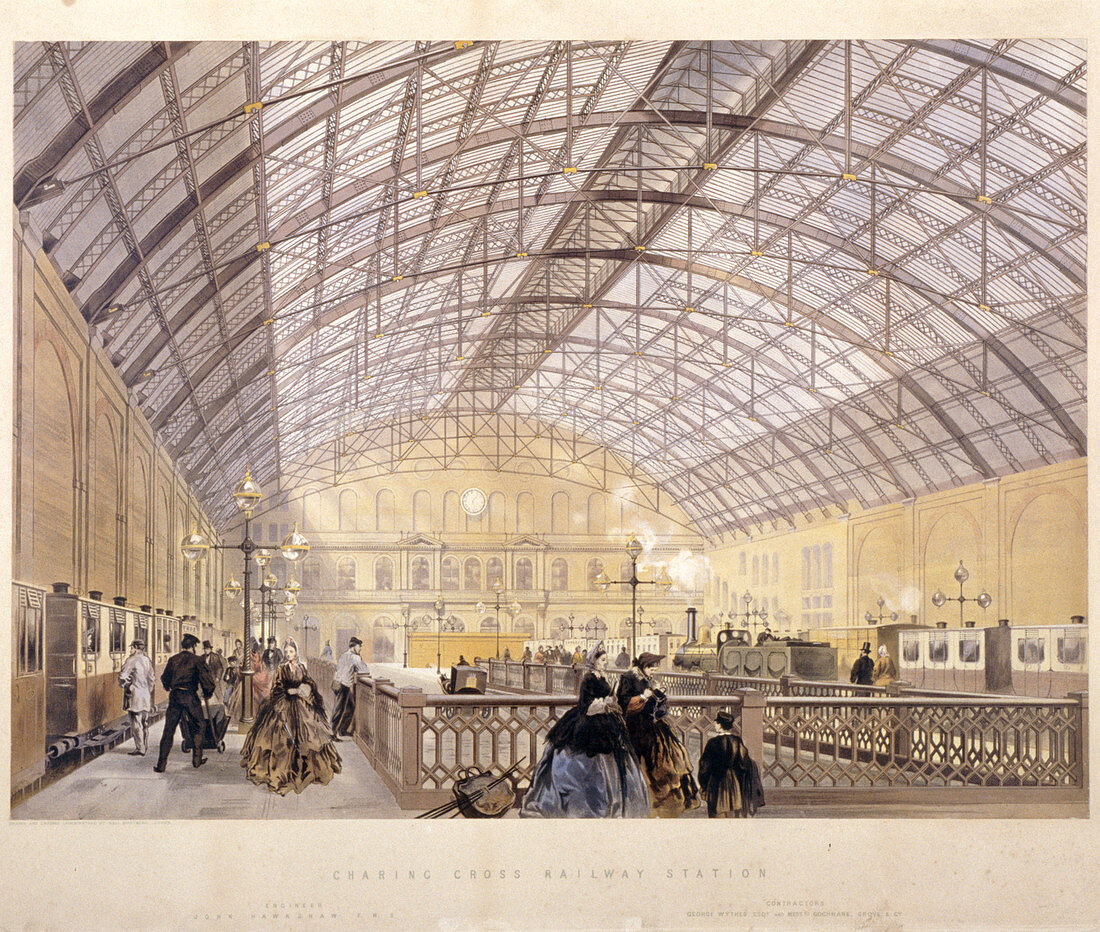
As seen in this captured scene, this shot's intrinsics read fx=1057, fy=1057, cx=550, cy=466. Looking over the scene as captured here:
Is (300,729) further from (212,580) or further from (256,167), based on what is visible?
(212,580)

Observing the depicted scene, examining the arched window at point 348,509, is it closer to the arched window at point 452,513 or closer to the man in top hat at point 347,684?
the arched window at point 452,513

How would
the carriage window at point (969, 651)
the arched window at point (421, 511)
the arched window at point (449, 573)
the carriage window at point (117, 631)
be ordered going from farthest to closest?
the carriage window at point (969, 651) → the arched window at point (449, 573) → the arched window at point (421, 511) → the carriage window at point (117, 631)

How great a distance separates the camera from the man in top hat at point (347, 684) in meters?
16.5

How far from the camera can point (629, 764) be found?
9.23 m

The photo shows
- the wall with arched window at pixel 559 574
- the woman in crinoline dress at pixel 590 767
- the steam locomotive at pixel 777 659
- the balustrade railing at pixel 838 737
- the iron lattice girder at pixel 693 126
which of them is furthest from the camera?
the steam locomotive at pixel 777 659

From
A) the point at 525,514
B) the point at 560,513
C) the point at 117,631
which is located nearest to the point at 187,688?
the point at 117,631

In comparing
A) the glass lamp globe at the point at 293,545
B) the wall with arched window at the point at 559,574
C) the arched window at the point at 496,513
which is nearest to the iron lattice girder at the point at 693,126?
the glass lamp globe at the point at 293,545

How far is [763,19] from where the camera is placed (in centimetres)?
918

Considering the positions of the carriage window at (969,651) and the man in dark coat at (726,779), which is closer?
the man in dark coat at (726,779)

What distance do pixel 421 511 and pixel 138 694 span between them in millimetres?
5839

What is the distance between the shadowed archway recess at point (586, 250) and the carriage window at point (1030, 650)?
14.0 ft

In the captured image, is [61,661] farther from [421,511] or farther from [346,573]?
[421,511]

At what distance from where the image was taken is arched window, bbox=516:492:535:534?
1909 centimetres

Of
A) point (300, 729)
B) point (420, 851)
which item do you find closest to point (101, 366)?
point (300, 729)
